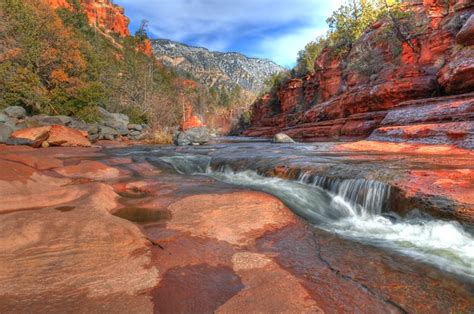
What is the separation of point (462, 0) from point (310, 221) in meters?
18.3

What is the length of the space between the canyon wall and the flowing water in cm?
567

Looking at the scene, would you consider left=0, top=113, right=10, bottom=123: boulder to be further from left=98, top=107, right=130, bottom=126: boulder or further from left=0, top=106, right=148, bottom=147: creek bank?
left=98, top=107, right=130, bottom=126: boulder

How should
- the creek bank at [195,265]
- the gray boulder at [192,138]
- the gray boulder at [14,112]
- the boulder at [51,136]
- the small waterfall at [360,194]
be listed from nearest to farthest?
the creek bank at [195,265] → the small waterfall at [360,194] → the boulder at [51,136] → the gray boulder at [14,112] → the gray boulder at [192,138]

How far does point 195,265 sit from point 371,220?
344 centimetres

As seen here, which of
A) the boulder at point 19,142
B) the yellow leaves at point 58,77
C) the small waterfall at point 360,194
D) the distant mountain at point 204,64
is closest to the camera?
the small waterfall at point 360,194

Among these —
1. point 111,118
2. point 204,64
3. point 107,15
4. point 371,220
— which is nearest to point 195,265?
point 371,220

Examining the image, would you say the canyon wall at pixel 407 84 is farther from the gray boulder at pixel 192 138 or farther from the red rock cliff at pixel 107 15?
the red rock cliff at pixel 107 15

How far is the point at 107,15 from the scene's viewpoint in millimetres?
92188

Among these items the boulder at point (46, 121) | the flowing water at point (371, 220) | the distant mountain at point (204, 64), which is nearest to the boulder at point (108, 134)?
the boulder at point (46, 121)

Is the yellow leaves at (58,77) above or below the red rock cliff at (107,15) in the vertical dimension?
below

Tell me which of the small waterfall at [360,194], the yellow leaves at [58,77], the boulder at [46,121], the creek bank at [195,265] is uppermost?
the yellow leaves at [58,77]

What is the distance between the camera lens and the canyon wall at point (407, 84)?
10.7m

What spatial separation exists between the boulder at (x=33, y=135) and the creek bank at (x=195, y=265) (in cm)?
1035

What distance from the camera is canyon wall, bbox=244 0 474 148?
10.7 meters
